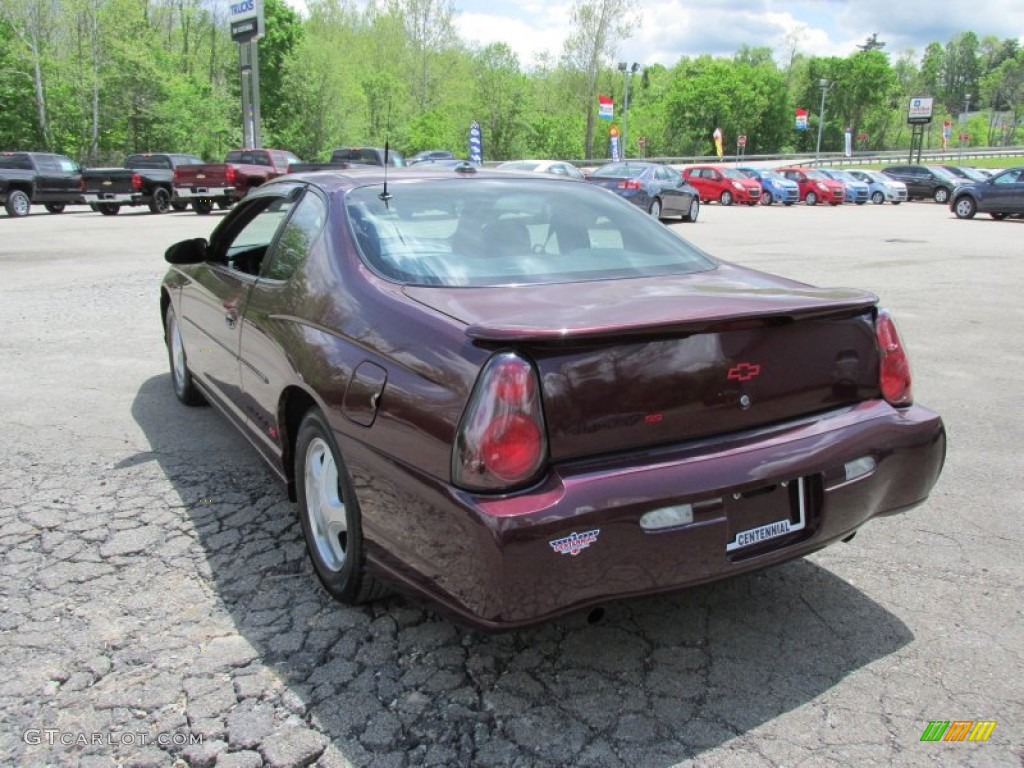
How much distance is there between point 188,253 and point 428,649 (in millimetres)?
2784

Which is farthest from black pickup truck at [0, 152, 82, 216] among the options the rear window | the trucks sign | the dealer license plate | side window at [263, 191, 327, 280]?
the dealer license plate

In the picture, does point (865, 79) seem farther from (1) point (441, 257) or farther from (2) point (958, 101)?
→ (1) point (441, 257)

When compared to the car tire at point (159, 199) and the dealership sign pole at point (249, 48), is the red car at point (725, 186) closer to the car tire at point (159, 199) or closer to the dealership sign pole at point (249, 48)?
the dealership sign pole at point (249, 48)

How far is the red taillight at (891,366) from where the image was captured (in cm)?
296

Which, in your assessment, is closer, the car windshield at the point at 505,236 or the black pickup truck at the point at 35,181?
the car windshield at the point at 505,236

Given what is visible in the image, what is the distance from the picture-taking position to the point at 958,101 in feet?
509

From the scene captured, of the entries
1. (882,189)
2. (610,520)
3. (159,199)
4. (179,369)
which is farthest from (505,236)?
(882,189)

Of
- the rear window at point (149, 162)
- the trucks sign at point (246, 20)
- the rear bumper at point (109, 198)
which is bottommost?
the rear bumper at point (109, 198)

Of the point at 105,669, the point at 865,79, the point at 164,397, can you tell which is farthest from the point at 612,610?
the point at 865,79

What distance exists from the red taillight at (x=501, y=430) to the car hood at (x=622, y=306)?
109 millimetres

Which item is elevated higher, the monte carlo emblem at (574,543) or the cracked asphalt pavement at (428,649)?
the monte carlo emblem at (574,543)

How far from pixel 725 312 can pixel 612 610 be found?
1235mm

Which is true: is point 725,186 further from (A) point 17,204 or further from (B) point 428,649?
(B) point 428,649

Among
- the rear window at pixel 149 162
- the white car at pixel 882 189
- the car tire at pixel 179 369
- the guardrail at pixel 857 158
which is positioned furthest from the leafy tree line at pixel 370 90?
the car tire at pixel 179 369
